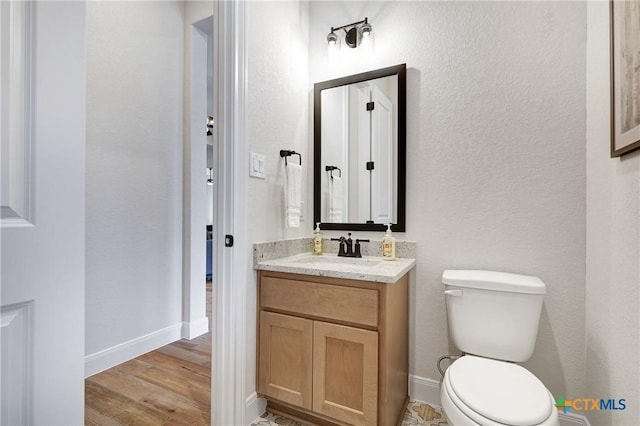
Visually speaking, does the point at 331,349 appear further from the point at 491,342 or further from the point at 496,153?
the point at 496,153

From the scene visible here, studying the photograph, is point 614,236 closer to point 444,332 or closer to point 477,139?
point 477,139

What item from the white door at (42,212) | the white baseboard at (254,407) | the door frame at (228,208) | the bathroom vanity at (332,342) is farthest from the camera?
the white baseboard at (254,407)

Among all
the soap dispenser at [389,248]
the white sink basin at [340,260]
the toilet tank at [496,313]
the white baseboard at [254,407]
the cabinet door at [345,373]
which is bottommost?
the white baseboard at [254,407]

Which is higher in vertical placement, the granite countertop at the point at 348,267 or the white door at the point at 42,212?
the white door at the point at 42,212

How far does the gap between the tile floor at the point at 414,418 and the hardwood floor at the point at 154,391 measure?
291mm

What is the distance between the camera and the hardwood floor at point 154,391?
5.27ft

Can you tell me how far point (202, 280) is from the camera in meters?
2.65

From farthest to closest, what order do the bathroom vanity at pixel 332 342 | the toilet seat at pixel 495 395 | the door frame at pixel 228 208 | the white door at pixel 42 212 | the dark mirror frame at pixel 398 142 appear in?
the dark mirror frame at pixel 398 142 → the door frame at pixel 228 208 → the bathroom vanity at pixel 332 342 → the toilet seat at pixel 495 395 → the white door at pixel 42 212

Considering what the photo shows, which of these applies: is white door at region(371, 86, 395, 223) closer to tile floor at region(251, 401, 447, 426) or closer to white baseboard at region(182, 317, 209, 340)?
tile floor at region(251, 401, 447, 426)

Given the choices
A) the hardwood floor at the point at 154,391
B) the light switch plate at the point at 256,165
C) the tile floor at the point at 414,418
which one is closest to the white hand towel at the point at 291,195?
the light switch plate at the point at 256,165

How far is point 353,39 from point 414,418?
219 cm

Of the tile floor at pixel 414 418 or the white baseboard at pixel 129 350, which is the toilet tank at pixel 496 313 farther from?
the white baseboard at pixel 129 350

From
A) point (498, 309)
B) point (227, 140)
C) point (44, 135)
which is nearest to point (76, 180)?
point (44, 135)

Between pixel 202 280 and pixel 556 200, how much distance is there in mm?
2507
